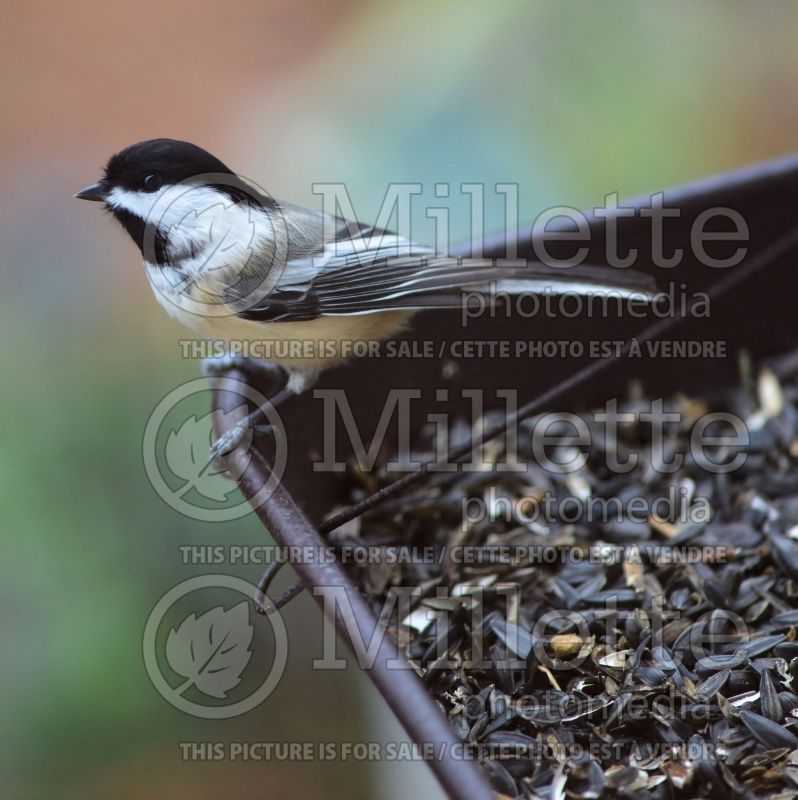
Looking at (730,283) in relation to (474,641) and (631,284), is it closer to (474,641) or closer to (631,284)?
(631,284)

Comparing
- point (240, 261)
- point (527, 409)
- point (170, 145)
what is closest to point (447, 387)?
point (527, 409)

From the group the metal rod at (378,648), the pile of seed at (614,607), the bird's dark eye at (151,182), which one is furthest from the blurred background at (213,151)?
the bird's dark eye at (151,182)

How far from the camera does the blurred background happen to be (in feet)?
6.68

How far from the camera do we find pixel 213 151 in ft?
9.27

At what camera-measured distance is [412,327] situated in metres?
1.57

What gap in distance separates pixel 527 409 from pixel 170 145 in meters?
0.60

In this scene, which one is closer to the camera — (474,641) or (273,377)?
(474,641)

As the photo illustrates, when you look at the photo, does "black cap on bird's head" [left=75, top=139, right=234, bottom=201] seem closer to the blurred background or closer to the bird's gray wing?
the bird's gray wing

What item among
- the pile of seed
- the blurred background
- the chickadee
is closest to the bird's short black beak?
the chickadee

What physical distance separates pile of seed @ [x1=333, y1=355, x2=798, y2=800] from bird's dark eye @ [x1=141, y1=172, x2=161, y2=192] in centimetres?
62

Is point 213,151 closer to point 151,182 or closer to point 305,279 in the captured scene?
point 305,279

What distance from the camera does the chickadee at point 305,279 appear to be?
134cm

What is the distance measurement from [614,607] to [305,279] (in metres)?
0.68

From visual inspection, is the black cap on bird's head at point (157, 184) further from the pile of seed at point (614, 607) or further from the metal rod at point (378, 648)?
the pile of seed at point (614, 607)
